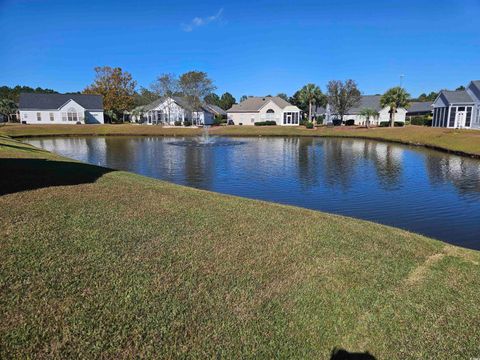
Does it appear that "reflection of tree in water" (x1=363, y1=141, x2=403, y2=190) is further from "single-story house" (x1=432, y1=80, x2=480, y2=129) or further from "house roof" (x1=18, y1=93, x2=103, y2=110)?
"house roof" (x1=18, y1=93, x2=103, y2=110)

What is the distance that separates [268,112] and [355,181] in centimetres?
5883

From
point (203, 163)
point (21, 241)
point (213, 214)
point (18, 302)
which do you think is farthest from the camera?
point (203, 163)

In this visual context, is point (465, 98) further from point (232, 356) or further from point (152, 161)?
point (232, 356)

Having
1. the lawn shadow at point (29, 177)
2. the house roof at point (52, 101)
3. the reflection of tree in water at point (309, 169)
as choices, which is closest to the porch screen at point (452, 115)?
the reflection of tree in water at point (309, 169)

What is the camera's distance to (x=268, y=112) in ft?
256

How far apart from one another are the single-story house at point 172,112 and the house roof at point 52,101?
439 inches

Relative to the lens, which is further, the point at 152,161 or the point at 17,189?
the point at 152,161

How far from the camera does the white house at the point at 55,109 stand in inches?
2901

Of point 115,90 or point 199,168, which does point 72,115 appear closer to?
point 115,90

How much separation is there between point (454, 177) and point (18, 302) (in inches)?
990

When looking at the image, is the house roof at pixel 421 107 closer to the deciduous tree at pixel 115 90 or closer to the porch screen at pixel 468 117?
the porch screen at pixel 468 117

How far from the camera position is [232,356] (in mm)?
4387

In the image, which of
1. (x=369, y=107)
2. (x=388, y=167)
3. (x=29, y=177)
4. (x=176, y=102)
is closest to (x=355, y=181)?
(x=388, y=167)

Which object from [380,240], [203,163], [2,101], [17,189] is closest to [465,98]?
[203,163]
